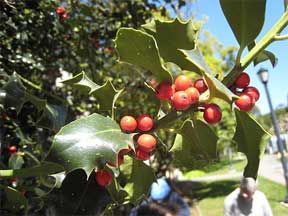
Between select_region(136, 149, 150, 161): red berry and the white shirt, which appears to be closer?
select_region(136, 149, 150, 161): red berry

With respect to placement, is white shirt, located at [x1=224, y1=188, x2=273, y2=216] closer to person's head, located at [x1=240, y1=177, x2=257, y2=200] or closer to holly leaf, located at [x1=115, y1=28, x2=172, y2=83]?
person's head, located at [x1=240, y1=177, x2=257, y2=200]

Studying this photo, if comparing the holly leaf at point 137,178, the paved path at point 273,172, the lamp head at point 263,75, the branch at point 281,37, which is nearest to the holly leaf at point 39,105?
the holly leaf at point 137,178

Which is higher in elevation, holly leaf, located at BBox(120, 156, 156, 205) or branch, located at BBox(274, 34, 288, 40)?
branch, located at BBox(274, 34, 288, 40)

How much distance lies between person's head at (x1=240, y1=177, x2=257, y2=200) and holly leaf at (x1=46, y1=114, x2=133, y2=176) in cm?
539

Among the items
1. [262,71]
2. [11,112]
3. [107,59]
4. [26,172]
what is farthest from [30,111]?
[262,71]

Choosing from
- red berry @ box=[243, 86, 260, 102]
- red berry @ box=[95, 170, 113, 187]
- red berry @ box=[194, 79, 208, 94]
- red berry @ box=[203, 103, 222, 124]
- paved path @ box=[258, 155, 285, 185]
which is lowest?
paved path @ box=[258, 155, 285, 185]

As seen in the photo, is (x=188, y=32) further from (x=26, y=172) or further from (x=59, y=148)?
(x=26, y=172)

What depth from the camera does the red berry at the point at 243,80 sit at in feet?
3.92

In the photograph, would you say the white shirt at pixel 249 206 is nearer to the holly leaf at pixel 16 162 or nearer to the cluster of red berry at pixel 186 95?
the holly leaf at pixel 16 162

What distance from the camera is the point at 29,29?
3.72 metres

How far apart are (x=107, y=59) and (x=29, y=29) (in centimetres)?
228

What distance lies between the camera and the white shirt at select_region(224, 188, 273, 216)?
638 cm

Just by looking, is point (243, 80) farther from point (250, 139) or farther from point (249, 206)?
point (249, 206)

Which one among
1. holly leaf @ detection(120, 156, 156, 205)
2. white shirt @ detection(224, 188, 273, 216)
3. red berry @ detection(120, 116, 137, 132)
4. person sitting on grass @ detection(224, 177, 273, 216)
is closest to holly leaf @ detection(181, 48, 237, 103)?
red berry @ detection(120, 116, 137, 132)
